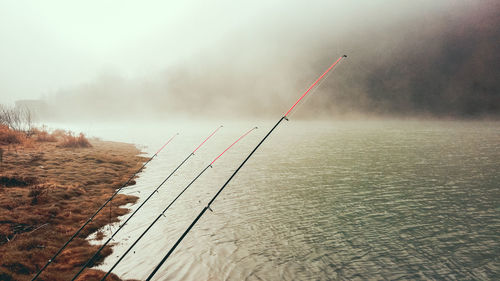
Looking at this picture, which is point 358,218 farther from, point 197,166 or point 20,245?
point 197,166

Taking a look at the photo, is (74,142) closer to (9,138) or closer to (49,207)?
(9,138)

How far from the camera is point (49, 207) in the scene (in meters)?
13.6

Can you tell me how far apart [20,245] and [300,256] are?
35.1 feet

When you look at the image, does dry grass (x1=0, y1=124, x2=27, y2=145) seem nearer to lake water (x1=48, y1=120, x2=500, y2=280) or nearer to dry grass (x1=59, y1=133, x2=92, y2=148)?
dry grass (x1=59, y1=133, x2=92, y2=148)

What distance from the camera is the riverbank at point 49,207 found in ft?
29.7

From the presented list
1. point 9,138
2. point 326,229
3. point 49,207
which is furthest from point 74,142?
point 326,229

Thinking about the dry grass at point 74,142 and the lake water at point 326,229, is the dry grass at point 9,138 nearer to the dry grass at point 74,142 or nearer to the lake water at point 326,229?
the dry grass at point 74,142

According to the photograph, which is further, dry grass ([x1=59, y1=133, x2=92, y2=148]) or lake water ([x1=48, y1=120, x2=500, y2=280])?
dry grass ([x1=59, y1=133, x2=92, y2=148])

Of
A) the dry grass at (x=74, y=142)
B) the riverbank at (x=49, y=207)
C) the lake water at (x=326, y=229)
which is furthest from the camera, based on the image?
the dry grass at (x=74, y=142)

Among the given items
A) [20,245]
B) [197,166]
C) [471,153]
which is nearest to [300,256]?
[20,245]

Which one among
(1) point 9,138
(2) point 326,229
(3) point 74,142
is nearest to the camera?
(2) point 326,229

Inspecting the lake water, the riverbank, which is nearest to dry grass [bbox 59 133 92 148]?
the riverbank

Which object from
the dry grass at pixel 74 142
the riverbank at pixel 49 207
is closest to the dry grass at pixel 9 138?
the riverbank at pixel 49 207

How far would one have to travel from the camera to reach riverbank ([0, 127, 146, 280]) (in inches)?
357
